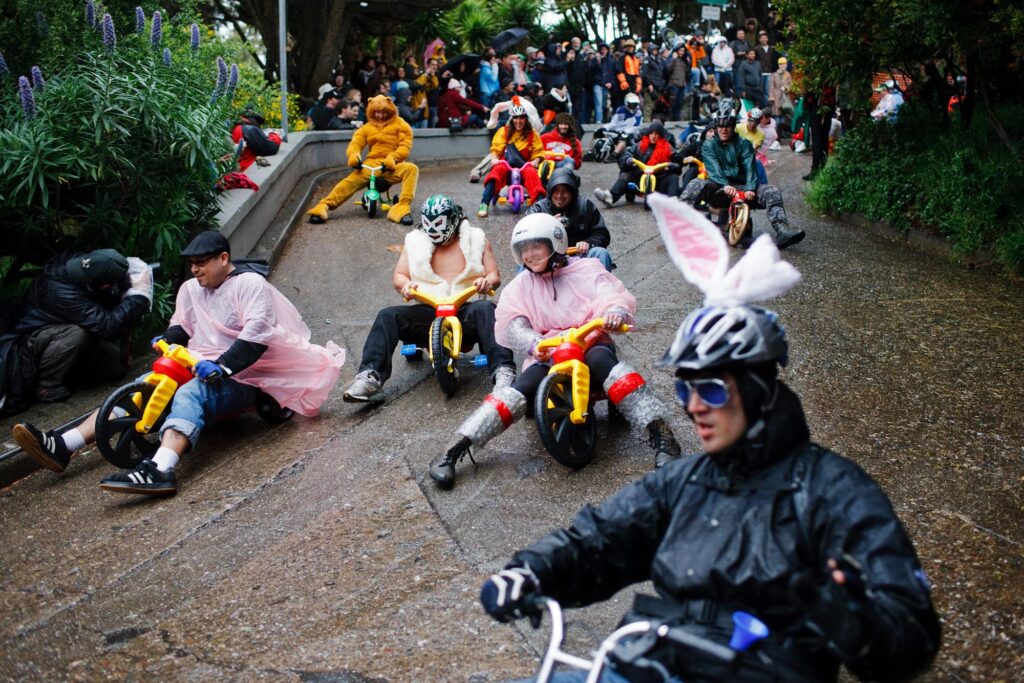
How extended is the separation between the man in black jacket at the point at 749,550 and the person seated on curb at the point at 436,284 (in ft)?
14.5

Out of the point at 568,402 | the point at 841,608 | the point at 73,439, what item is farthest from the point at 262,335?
the point at 841,608

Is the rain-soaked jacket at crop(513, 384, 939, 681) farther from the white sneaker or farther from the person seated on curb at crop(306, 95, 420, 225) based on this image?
the white sneaker

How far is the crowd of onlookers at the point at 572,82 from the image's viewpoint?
20.0 metres

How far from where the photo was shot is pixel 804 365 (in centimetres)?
762

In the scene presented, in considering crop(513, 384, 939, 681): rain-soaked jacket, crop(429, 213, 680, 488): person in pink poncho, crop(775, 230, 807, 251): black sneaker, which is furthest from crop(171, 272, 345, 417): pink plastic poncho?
crop(775, 230, 807, 251): black sneaker

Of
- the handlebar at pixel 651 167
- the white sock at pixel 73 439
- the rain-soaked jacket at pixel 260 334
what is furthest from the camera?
the handlebar at pixel 651 167

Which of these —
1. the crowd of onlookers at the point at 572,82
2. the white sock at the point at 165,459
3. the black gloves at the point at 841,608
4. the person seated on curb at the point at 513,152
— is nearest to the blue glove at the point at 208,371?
the white sock at the point at 165,459

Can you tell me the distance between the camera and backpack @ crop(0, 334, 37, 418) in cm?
771

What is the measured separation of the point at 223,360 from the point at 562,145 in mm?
7725

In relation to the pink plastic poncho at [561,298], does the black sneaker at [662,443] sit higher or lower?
lower

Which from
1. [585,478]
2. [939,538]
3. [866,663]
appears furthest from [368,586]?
[866,663]

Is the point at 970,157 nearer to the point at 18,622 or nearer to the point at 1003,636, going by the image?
the point at 1003,636

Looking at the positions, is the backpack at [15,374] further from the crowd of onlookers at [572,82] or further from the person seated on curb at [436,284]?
the crowd of onlookers at [572,82]

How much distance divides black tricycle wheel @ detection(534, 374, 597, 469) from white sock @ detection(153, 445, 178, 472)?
2.10m
